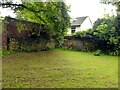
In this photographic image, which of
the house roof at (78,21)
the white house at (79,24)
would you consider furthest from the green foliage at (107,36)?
the house roof at (78,21)

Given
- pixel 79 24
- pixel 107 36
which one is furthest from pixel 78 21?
pixel 107 36

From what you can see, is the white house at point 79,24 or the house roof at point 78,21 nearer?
the white house at point 79,24

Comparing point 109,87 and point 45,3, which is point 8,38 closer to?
point 45,3

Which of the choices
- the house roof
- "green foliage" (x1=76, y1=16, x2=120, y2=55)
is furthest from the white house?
"green foliage" (x1=76, y1=16, x2=120, y2=55)

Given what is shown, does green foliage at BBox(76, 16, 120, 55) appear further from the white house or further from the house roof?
the house roof

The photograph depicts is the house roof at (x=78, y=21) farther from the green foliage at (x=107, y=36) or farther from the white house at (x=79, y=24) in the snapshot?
the green foliage at (x=107, y=36)

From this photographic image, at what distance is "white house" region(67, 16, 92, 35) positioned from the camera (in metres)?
36.6

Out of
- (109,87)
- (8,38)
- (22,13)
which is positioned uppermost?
(22,13)

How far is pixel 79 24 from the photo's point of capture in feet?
123

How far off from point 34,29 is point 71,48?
5607 mm

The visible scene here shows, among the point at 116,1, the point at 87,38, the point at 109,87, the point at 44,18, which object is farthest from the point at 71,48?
the point at 109,87

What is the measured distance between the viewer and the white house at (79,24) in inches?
1439

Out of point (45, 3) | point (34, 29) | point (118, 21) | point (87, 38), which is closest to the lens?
point (45, 3)

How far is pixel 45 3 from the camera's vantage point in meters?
10.9
